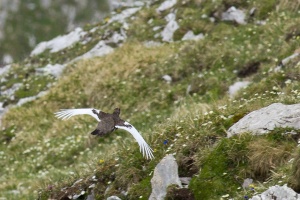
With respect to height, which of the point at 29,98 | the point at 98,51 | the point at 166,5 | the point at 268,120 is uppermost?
the point at 268,120

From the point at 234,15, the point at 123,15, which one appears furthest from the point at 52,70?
the point at 234,15

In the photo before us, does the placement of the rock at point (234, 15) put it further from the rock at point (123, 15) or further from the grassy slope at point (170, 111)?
the rock at point (123, 15)

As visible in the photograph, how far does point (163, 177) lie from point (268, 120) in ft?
6.72

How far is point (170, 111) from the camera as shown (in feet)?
54.5

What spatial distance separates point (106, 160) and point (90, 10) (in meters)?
164

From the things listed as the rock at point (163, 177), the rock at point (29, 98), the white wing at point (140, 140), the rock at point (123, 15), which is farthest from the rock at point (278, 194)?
the rock at point (123, 15)

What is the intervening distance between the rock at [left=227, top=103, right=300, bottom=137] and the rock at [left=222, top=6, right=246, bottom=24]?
11.4 meters

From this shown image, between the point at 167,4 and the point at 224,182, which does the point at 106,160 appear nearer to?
the point at 224,182

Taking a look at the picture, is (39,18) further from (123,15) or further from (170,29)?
(170,29)

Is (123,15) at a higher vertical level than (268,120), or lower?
lower

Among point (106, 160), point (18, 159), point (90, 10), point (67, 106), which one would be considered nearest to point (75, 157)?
point (18, 159)

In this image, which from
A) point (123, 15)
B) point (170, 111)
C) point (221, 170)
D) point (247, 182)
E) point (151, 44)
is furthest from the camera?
point (123, 15)

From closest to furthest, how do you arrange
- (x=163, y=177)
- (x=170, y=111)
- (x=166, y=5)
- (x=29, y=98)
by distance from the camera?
(x=163, y=177)
(x=170, y=111)
(x=29, y=98)
(x=166, y=5)

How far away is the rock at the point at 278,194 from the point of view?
637 cm
